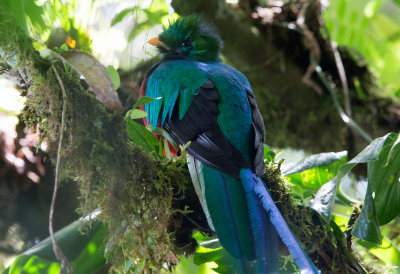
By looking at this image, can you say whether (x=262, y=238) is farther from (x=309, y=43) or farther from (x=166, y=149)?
(x=309, y=43)

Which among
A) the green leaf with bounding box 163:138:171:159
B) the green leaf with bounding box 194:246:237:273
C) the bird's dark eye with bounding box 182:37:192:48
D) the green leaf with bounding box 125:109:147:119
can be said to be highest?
the bird's dark eye with bounding box 182:37:192:48

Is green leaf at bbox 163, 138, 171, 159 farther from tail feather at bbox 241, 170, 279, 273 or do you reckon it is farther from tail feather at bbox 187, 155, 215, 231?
tail feather at bbox 241, 170, 279, 273

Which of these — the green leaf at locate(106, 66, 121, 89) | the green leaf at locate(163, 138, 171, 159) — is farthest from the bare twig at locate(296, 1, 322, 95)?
the green leaf at locate(106, 66, 121, 89)

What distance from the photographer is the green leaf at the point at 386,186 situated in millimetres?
2172

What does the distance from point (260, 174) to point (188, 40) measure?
4.64 feet

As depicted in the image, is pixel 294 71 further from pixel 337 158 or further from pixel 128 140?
pixel 128 140

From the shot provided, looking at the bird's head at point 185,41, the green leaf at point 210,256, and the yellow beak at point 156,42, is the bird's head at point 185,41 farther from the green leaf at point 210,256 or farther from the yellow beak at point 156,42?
the green leaf at point 210,256

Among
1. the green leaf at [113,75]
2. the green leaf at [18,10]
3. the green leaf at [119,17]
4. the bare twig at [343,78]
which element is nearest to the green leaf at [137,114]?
the green leaf at [113,75]

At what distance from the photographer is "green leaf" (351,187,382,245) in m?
2.01

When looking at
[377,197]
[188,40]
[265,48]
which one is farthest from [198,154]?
[265,48]

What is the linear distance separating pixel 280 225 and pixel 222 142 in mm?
533

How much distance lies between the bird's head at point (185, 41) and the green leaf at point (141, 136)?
0.96 m

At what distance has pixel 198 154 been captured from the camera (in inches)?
81.8

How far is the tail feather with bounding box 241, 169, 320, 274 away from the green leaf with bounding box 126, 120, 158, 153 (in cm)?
51
